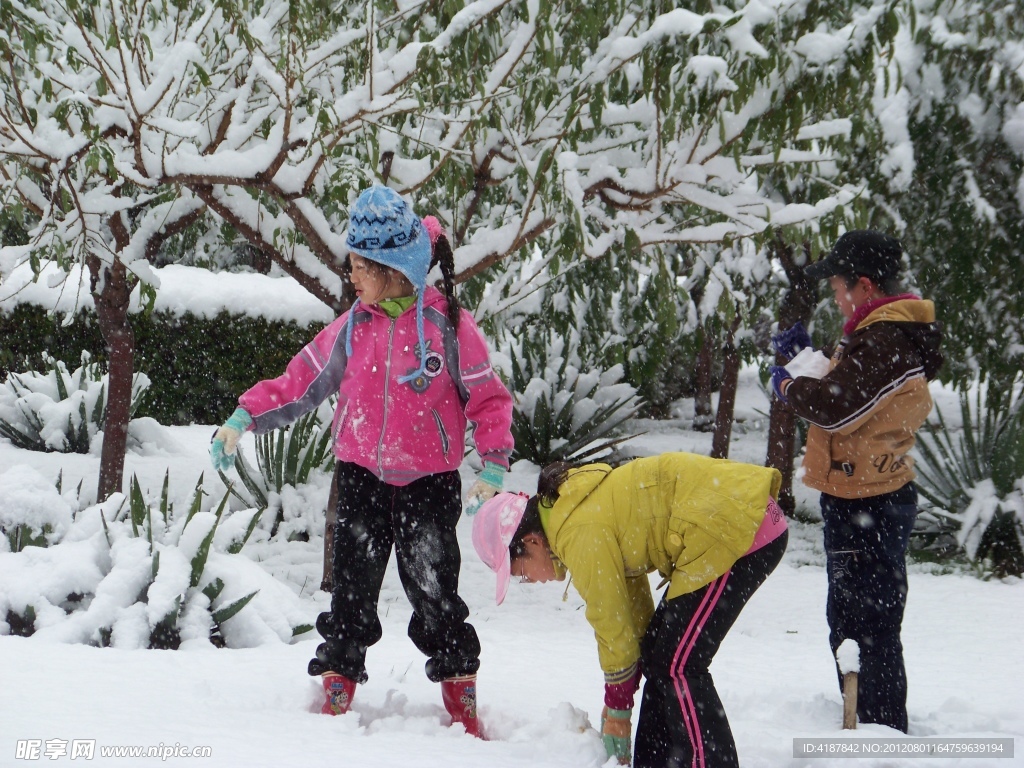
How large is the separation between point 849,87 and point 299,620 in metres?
2.94

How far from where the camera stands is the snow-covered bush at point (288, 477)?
543cm

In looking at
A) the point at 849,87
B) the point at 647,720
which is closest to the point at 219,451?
the point at 647,720

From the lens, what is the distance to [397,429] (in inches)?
104

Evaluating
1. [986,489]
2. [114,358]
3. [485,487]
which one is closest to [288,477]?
[114,358]

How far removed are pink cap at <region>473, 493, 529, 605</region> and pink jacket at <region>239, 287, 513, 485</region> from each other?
0.29 meters

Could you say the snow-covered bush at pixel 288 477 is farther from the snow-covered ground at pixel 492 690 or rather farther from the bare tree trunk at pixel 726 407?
the bare tree trunk at pixel 726 407

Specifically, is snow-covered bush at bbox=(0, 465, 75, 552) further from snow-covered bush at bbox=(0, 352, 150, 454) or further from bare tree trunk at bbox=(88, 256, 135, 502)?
snow-covered bush at bbox=(0, 352, 150, 454)

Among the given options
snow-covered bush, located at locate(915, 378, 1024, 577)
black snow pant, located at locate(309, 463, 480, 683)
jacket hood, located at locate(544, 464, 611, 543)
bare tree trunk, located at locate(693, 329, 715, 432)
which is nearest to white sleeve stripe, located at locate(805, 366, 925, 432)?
jacket hood, located at locate(544, 464, 611, 543)

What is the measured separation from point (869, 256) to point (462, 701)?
175 cm

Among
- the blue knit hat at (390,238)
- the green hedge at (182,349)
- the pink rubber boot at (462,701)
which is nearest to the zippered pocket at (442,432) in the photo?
the blue knit hat at (390,238)

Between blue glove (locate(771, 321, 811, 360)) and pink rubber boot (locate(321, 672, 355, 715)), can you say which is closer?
pink rubber boot (locate(321, 672, 355, 715))

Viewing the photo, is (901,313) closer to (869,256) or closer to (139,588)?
(869,256)

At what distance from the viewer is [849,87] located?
11.3 feet

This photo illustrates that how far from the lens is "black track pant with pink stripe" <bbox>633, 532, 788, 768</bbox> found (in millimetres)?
2154
